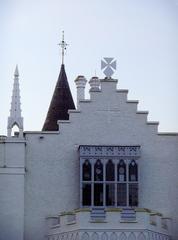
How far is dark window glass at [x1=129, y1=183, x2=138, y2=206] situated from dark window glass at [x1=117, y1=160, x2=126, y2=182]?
46cm

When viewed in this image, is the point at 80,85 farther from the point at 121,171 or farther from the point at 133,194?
the point at 133,194

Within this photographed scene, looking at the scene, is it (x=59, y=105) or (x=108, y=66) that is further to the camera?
(x=59, y=105)

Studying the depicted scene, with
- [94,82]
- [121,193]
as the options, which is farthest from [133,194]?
[94,82]

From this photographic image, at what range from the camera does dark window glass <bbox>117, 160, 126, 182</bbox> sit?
40344 mm

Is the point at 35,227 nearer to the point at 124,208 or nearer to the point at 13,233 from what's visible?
the point at 13,233

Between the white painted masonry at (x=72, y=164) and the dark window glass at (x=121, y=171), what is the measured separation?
0.77 meters

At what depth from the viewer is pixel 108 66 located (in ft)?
136

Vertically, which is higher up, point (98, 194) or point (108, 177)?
point (108, 177)

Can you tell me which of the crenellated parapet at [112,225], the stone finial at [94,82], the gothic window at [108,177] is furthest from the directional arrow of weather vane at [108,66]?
the crenellated parapet at [112,225]

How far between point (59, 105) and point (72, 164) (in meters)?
6.27

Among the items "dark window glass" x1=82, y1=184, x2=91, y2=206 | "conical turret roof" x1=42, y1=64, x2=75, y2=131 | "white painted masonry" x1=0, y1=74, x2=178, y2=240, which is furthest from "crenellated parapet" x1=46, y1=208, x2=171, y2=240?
"conical turret roof" x1=42, y1=64, x2=75, y2=131

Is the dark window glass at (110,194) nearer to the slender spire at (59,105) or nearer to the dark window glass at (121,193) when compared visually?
the dark window glass at (121,193)

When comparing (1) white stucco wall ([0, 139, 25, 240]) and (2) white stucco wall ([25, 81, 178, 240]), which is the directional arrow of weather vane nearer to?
(2) white stucco wall ([25, 81, 178, 240])

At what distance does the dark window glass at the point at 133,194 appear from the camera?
40312 millimetres
